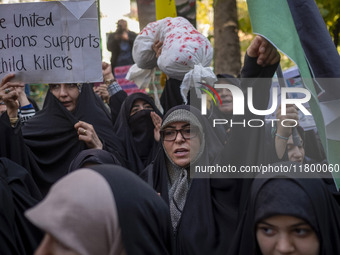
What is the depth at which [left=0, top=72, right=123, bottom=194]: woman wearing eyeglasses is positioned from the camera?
3879 millimetres

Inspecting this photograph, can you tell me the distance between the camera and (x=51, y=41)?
3625 millimetres

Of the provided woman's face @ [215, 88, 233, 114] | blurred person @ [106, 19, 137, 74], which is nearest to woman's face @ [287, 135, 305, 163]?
woman's face @ [215, 88, 233, 114]

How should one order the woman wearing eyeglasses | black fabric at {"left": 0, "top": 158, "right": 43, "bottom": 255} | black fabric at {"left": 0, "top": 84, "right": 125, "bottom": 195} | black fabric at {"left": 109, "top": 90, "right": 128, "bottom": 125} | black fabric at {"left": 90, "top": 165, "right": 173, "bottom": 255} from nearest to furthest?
black fabric at {"left": 90, "top": 165, "right": 173, "bottom": 255} → black fabric at {"left": 0, "top": 158, "right": 43, "bottom": 255} → the woman wearing eyeglasses → black fabric at {"left": 0, "top": 84, "right": 125, "bottom": 195} → black fabric at {"left": 109, "top": 90, "right": 128, "bottom": 125}


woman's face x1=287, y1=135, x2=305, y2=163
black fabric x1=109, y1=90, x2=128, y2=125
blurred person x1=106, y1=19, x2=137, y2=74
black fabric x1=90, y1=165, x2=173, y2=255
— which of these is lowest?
black fabric x1=90, y1=165, x2=173, y2=255

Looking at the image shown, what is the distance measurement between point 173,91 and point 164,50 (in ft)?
1.84

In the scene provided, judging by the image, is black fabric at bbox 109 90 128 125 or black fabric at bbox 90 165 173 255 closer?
black fabric at bbox 90 165 173 255

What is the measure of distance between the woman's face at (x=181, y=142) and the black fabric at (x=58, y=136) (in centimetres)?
78

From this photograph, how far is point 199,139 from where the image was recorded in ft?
10.8

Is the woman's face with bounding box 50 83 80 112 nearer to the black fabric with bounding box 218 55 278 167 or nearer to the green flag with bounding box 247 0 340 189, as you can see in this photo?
the black fabric with bounding box 218 55 278 167

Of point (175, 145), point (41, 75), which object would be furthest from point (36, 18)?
point (175, 145)

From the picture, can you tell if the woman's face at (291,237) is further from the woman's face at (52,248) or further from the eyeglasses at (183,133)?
the eyeglasses at (183,133)

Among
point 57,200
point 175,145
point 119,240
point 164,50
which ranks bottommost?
point 119,240

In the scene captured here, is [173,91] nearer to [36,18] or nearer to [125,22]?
[36,18]

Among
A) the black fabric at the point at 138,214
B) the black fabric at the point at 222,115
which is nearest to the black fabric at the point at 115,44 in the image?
the black fabric at the point at 222,115
